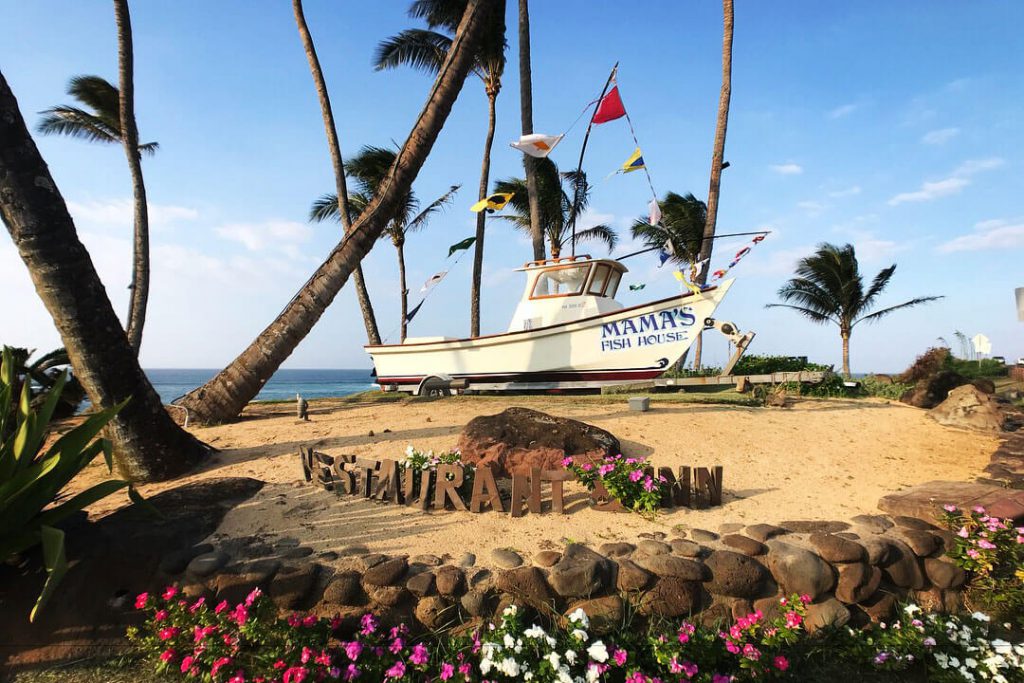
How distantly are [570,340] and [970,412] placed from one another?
7.29 m

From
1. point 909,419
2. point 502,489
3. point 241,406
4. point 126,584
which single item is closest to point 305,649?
point 126,584

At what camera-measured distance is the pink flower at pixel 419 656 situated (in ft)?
8.68

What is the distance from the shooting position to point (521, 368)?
1281cm

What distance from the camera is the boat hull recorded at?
11023mm

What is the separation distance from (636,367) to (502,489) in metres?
7.76

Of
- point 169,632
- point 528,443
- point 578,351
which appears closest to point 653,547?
point 528,443

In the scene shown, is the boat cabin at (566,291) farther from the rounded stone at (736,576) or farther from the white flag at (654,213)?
the rounded stone at (736,576)

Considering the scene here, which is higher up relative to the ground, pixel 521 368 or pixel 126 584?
pixel 521 368

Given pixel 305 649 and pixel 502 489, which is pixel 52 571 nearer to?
pixel 305 649

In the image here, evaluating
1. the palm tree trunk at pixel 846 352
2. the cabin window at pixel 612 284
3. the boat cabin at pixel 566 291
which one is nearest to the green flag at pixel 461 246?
the boat cabin at pixel 566 291

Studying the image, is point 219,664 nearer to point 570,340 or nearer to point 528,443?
point 528,443

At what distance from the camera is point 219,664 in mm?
2561

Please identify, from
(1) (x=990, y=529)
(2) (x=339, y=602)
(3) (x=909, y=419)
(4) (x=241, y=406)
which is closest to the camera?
(2) (x=339, y=602)

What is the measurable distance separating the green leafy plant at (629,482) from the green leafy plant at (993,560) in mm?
2121
